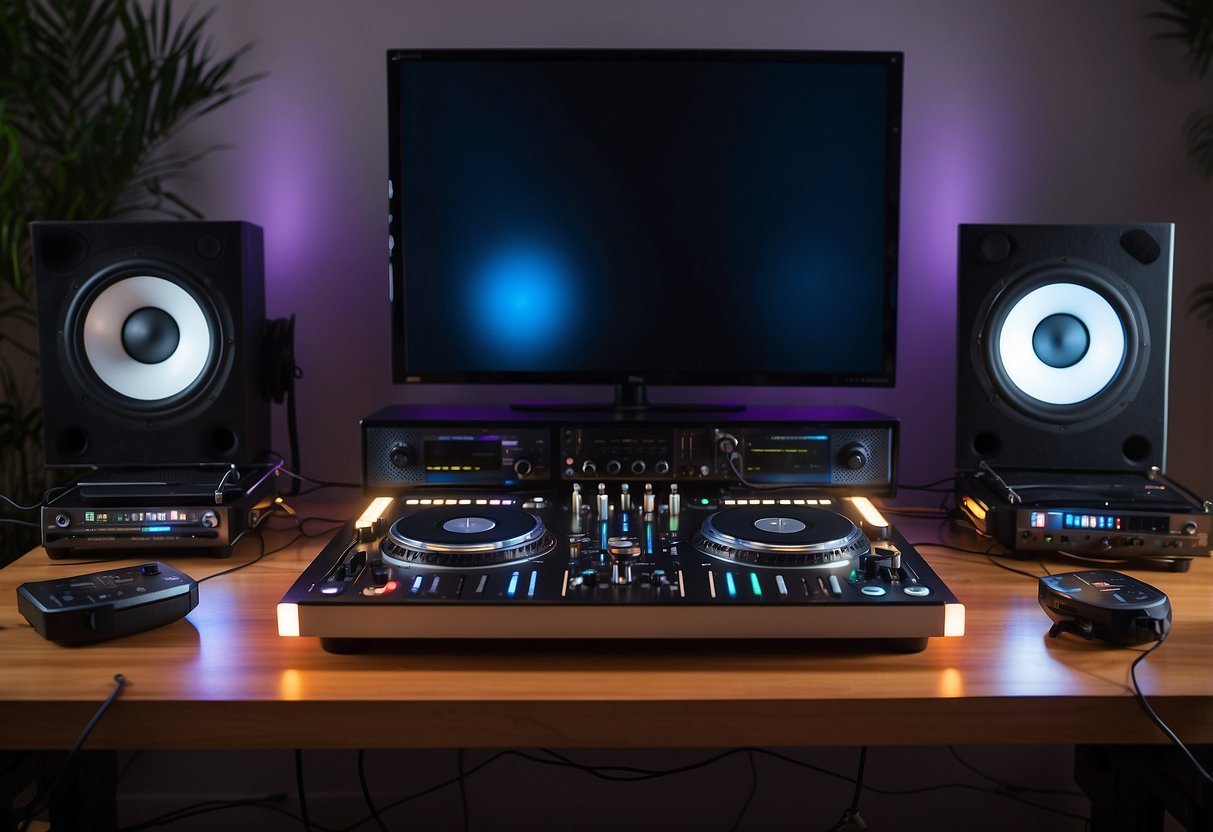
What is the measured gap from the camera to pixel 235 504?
1.21m

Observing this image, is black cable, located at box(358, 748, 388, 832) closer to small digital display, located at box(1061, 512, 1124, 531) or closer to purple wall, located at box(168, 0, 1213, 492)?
purple wall, located at box(168, 0, 1213, 492)

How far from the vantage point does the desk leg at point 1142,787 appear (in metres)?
0.86

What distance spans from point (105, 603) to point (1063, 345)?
1.24 metres

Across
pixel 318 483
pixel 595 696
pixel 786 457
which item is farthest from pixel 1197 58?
pixel 318 483

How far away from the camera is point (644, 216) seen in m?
1.38

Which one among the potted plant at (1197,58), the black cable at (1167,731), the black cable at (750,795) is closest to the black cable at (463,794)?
the black cable at (750,795)

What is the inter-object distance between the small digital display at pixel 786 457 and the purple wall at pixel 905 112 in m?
0.31

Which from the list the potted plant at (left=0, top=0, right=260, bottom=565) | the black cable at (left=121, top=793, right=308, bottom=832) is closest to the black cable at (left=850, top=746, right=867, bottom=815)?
the black cable at (left=121, top=793, right=308, bottom=832)

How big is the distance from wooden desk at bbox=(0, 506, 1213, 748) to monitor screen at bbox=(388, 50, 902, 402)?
59 centimetres

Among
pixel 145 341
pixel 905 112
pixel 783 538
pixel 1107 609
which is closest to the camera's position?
pixel 1107 609

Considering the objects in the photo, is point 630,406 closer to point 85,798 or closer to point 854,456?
point 854,456

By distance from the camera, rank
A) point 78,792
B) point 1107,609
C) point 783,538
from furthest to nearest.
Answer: point 78,792 < point 783,538 < point 1107,609

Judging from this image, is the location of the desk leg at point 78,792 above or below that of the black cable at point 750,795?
above

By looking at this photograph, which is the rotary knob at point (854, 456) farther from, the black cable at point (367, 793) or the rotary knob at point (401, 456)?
the black cable at point (367, 793)
